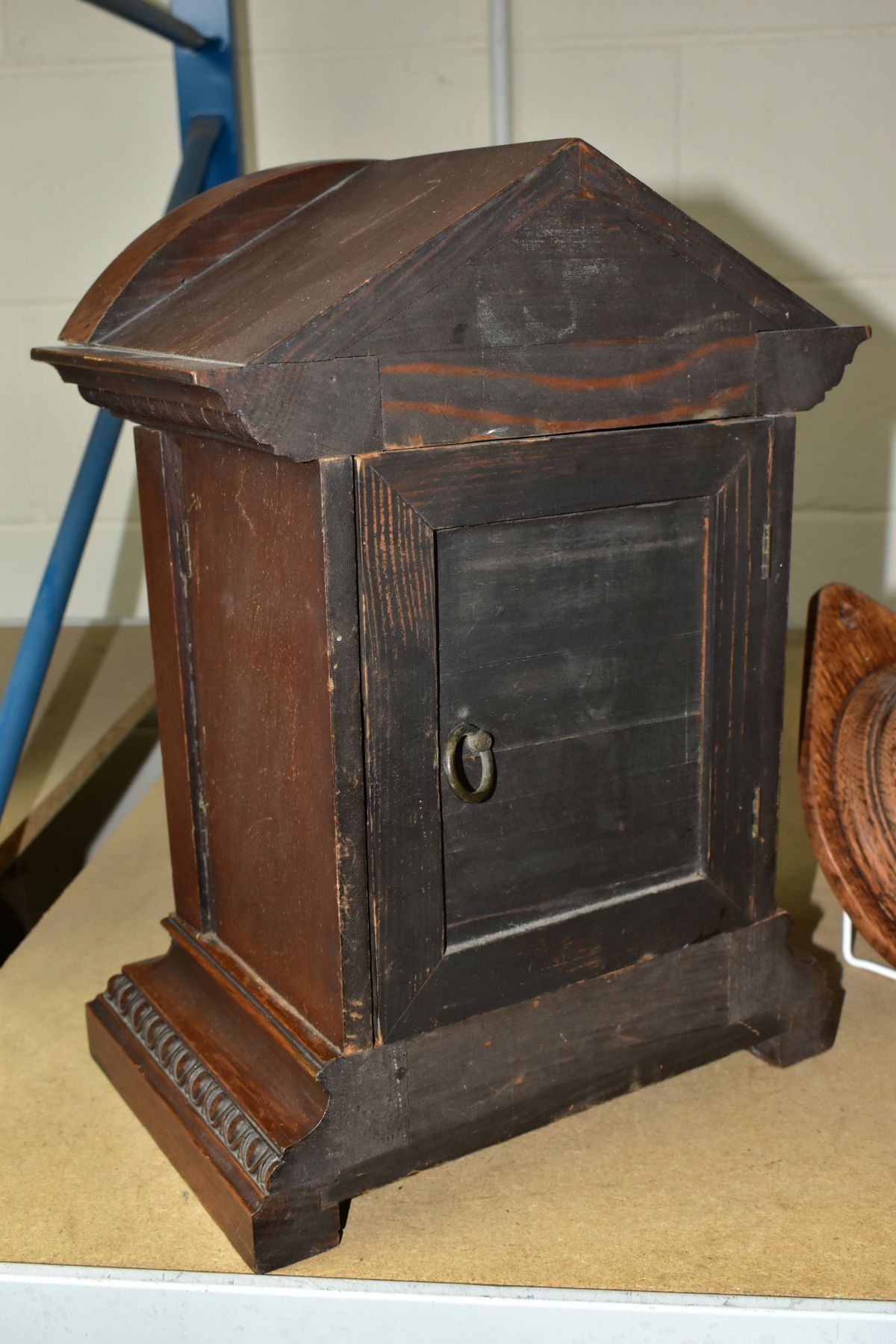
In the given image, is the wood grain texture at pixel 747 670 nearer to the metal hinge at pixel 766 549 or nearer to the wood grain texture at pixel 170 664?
the metal hinge at pixel 766 549

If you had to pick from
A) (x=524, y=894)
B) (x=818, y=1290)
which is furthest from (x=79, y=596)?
(x=818, y=1290)

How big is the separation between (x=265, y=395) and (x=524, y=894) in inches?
15.6

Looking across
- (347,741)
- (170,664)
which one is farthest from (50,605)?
(347,741)

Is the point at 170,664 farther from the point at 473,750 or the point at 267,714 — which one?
the point at 473,750

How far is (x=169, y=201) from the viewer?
4.85 ft

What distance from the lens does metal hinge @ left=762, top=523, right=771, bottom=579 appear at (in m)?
1.00

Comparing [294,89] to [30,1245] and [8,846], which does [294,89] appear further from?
[30,1245]

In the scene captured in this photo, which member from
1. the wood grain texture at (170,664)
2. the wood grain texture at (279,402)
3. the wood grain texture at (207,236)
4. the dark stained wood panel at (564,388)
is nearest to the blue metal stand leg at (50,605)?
the wood grain texture at (170,664)

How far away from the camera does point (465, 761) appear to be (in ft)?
3.00

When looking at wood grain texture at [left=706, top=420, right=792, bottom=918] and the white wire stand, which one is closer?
wood grain texture at [left=706, top=420, right=792, bottom=918]

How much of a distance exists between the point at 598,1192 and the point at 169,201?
110 cm

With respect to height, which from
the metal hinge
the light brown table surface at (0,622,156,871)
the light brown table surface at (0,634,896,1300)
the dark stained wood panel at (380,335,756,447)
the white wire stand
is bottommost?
the light brown table surface at (0,634,896,1300)

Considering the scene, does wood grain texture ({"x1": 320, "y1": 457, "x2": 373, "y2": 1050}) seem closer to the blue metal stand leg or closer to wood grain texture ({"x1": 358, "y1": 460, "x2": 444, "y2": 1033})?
wood grain texture ({"x1": 358, "y1": 460, "x2": 444, "y2": 1033})

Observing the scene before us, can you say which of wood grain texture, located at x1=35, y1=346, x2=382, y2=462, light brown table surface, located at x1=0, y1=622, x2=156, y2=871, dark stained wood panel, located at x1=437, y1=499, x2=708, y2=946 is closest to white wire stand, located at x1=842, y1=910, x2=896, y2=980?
dark stained wood panel, located at x1=437, y1=499, x2=708, y2=946
